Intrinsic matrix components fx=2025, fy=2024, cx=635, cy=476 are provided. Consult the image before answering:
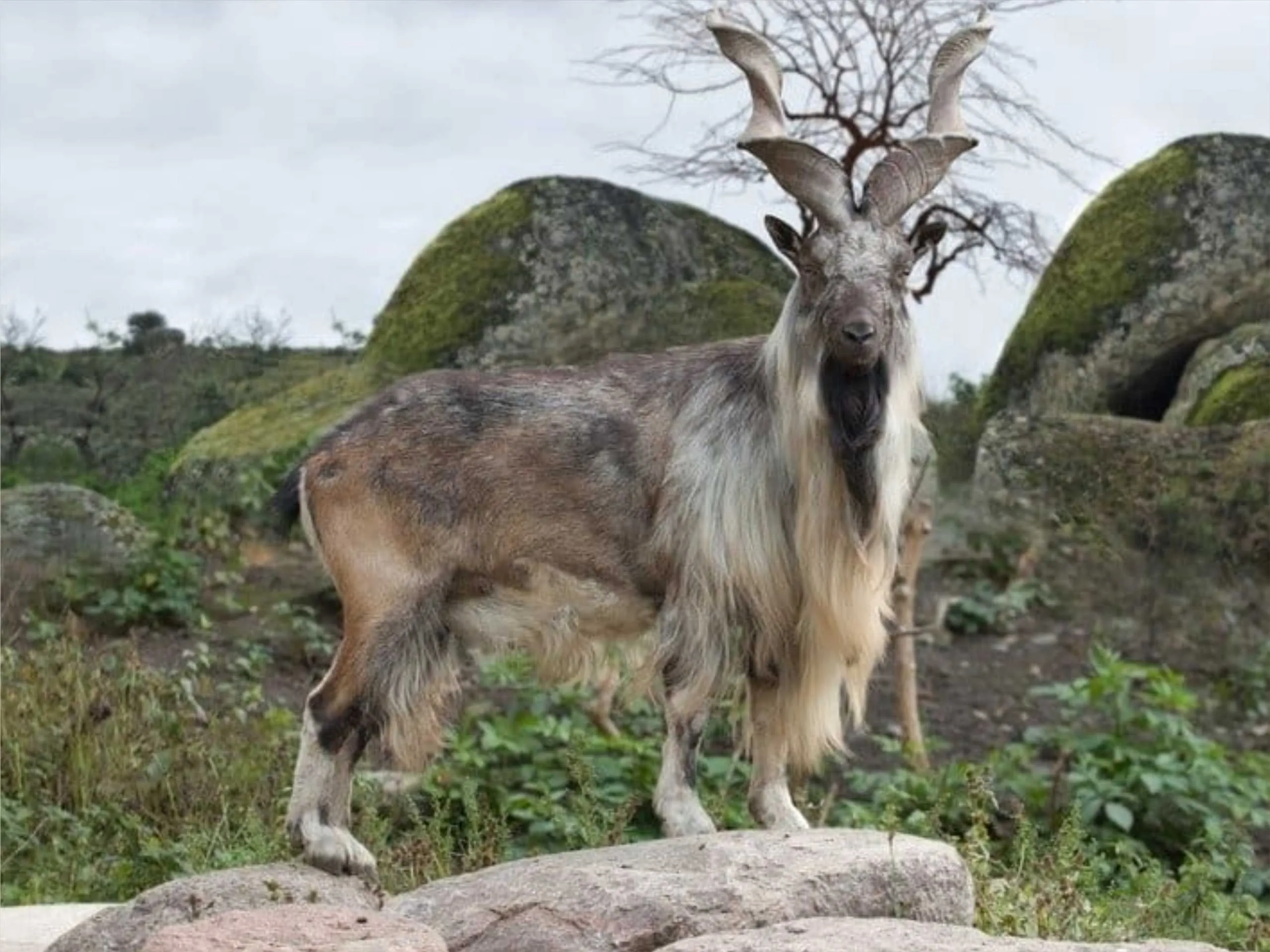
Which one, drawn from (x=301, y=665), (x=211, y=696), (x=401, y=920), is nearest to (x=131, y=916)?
(x=401, y=920)

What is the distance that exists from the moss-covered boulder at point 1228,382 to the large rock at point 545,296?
101 inches

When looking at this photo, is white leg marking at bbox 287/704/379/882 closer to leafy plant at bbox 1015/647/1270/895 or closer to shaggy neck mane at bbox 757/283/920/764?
shaggy neck mane at bbox 757/283/920/764

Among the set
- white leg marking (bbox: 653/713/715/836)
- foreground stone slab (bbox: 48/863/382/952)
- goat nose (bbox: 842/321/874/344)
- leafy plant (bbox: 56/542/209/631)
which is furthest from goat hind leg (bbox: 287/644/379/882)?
leafy plant (bbox: 56/542/209/631)

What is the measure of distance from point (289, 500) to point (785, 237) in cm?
183

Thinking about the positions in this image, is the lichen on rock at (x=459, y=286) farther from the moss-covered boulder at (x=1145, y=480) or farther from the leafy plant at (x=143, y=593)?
the moss-covered boulder at (x=1145, y=480)

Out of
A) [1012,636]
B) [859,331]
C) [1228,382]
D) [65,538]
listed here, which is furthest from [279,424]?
[859,331]

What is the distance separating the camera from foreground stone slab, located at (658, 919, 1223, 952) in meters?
4.57

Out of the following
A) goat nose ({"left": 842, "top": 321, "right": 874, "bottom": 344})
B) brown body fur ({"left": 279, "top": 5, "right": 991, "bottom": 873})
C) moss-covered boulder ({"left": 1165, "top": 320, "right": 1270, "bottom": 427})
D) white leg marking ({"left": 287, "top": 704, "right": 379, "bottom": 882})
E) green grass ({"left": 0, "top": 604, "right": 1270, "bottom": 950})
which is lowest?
green grass ({"left": 0, "top": 604, "right": 1270, "bottom": 950})

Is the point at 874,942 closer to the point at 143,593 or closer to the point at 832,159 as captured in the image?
the point at 832,159

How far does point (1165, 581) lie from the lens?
11.5 metres

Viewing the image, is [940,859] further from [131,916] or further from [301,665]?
[301,665]

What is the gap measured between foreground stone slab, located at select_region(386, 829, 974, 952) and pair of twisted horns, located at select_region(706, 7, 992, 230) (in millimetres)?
1776

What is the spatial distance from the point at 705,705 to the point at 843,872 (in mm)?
831

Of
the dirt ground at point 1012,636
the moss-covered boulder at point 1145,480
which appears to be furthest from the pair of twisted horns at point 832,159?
the moss-covered boulder at point 1145,480
